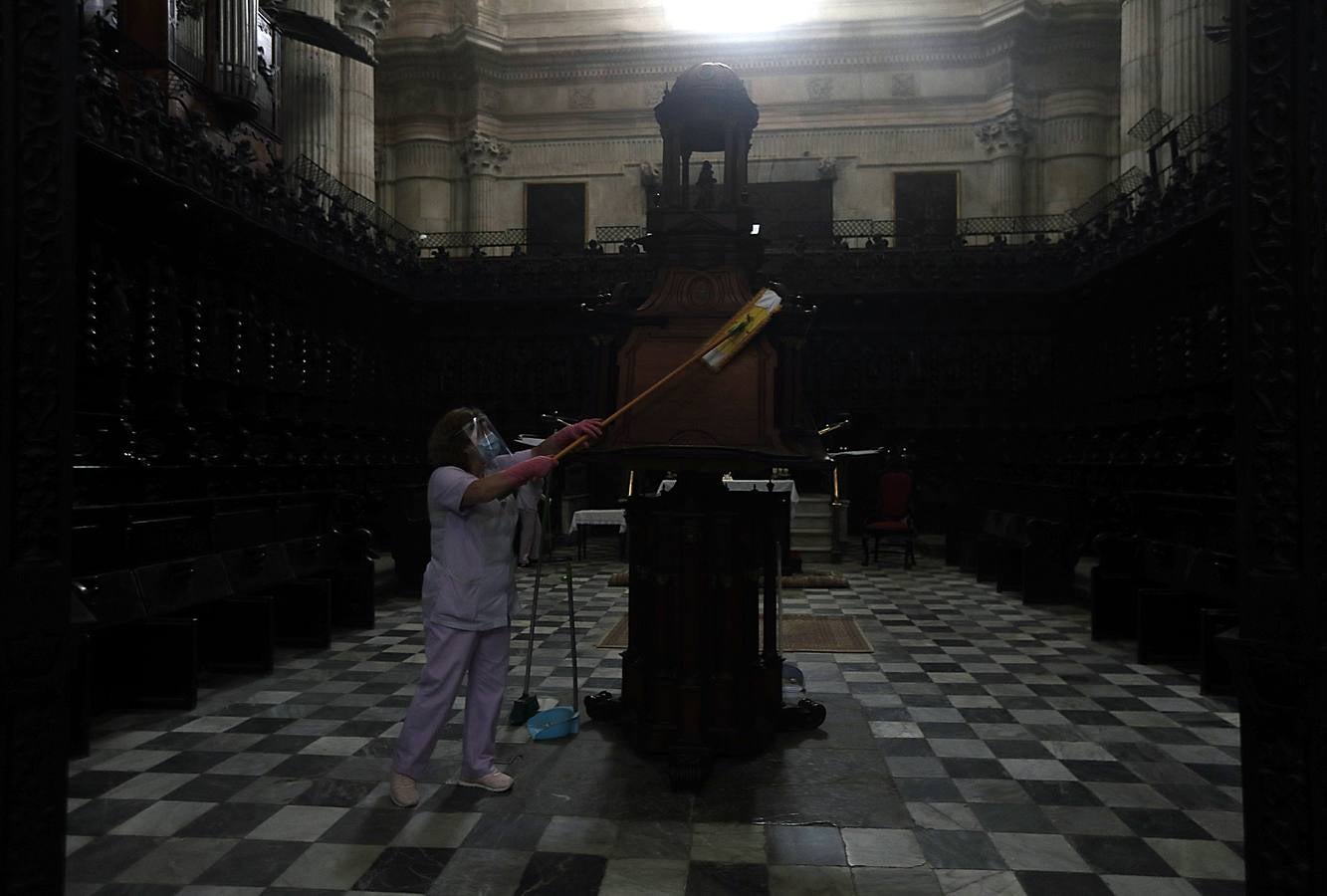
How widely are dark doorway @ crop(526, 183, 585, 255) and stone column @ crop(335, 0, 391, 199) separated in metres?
4.96

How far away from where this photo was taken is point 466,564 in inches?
146

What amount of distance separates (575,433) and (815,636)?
441 centimetres

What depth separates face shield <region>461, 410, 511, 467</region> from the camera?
3781 mm

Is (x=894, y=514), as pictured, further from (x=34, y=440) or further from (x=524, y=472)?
(x=34, y=440)

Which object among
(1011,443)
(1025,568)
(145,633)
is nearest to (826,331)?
(1011,443)

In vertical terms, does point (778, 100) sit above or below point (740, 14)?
below

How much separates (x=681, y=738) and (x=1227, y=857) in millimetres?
2118

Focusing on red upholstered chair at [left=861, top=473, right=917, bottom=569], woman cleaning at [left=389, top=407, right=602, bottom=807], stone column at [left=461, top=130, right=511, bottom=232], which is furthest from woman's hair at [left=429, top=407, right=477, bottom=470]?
stone column at [left=461, top=130, right=511, bottom=232]

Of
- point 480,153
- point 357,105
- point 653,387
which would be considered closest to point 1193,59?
point 653,387

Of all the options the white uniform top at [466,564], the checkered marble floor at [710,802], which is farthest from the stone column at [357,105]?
the white uniform top at [466,564]

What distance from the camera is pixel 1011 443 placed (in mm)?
15391

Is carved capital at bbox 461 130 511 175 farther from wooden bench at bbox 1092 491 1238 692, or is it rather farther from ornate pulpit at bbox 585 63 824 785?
ornate pulpit at bbox 585 63 824 785

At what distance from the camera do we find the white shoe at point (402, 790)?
12.1 feet

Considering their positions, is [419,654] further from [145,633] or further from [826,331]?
[826,331]
